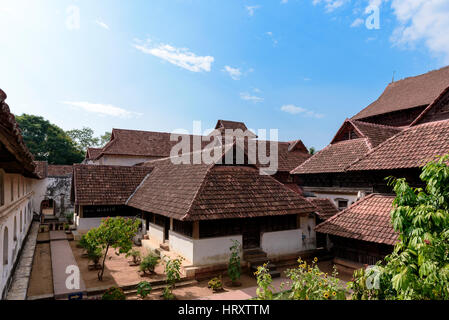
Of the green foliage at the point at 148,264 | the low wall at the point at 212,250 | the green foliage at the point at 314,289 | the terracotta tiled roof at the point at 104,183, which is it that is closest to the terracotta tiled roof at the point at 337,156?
the low wall at the point at 212,250

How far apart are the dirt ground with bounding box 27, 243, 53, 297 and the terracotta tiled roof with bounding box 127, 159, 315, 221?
4.41 meters

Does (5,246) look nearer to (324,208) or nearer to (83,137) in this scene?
(324,208)

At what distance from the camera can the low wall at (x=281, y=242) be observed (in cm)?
1152

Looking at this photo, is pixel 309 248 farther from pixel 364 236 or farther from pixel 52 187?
pixel 52 187

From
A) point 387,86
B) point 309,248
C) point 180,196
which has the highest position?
point 387,86

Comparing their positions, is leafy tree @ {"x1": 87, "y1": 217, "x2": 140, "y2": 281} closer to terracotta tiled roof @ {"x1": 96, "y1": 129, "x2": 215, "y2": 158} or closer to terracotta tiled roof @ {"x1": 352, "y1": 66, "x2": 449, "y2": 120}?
terracotta tiled roof @ {"x1": 96, "y1": 129, "x2": 215, "y2": 158}

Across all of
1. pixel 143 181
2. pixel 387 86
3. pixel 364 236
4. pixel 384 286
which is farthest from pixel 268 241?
pixel 387 86

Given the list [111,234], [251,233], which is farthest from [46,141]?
[251,233]

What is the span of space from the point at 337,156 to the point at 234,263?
25.8 feet

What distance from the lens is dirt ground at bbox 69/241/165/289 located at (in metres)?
9.45

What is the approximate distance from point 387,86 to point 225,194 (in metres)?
21.3

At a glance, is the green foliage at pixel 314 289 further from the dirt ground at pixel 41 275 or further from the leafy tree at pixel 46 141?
the leafy tree at pixel 46 141
